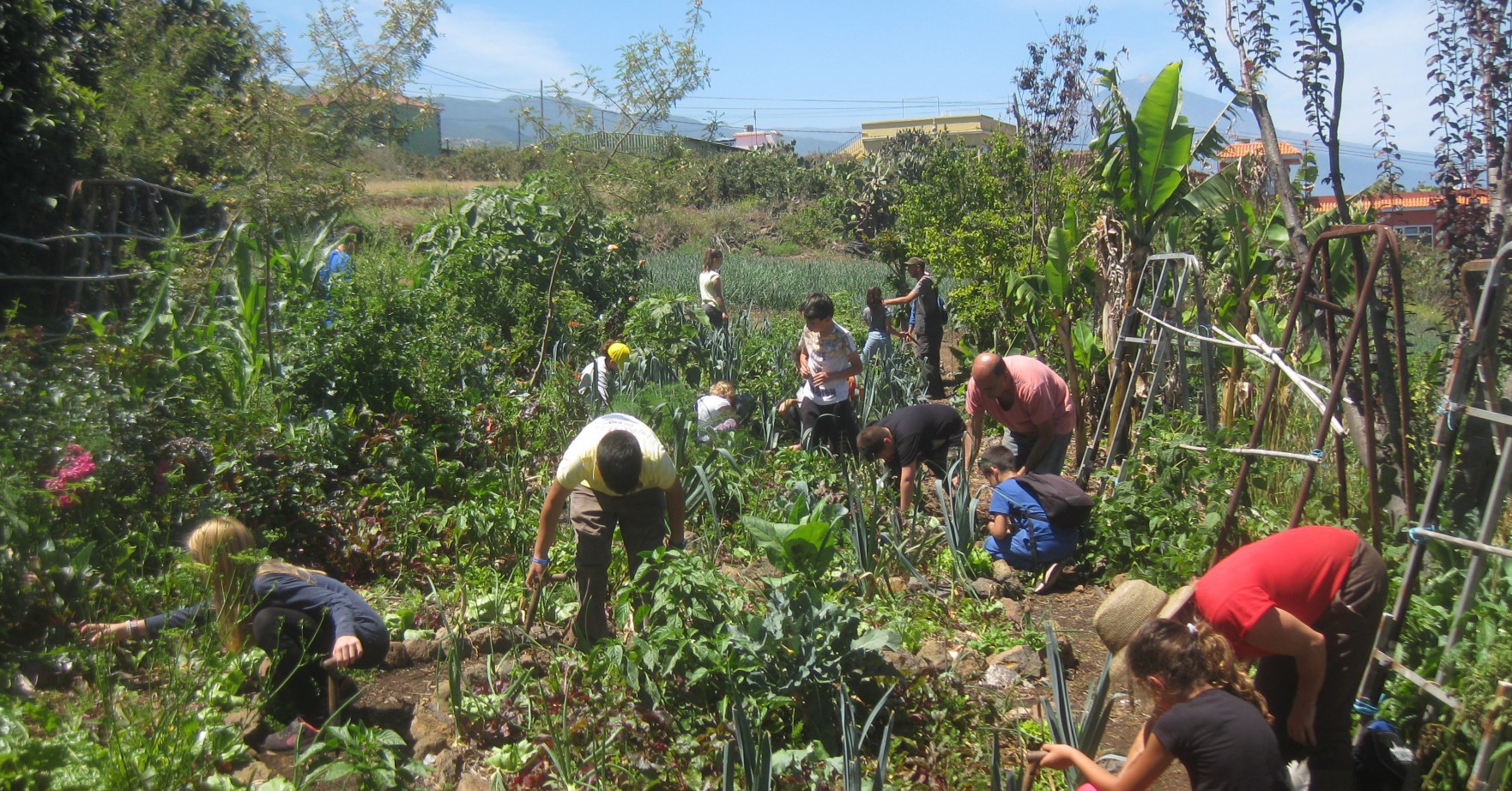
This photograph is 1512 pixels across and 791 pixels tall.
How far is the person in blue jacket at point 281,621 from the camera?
11.4 ft

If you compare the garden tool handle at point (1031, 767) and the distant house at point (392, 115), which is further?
the distant house at point (392, 115)

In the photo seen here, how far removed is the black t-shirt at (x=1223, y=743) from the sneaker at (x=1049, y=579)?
2.42 metres

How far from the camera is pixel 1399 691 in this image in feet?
10.7

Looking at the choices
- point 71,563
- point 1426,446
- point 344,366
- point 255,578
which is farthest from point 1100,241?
point 71,563

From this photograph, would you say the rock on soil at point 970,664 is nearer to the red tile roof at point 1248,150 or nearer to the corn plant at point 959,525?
the corn plant at point 959,525

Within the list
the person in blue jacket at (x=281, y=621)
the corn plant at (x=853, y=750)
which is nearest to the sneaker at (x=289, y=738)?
the person in blue jacket at (x=281, y=621)

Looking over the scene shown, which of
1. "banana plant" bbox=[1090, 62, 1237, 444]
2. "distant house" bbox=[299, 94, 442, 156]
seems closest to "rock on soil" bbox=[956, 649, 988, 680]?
"banana plant" bbox=[1090, 62, 1237, 444]

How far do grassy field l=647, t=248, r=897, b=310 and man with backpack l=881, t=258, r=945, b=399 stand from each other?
3.00 meters

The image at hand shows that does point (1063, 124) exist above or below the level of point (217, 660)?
above

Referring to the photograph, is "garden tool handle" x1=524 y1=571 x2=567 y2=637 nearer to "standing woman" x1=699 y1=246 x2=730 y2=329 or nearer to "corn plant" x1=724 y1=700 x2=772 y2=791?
"corn plant" x1=724 y1=700 x2=772 y2=791

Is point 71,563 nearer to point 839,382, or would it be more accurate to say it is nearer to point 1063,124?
point 839,382

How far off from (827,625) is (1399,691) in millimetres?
1870

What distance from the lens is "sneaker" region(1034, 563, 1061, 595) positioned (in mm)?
4980

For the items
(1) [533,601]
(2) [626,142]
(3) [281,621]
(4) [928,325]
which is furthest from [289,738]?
(4) [928,325]
